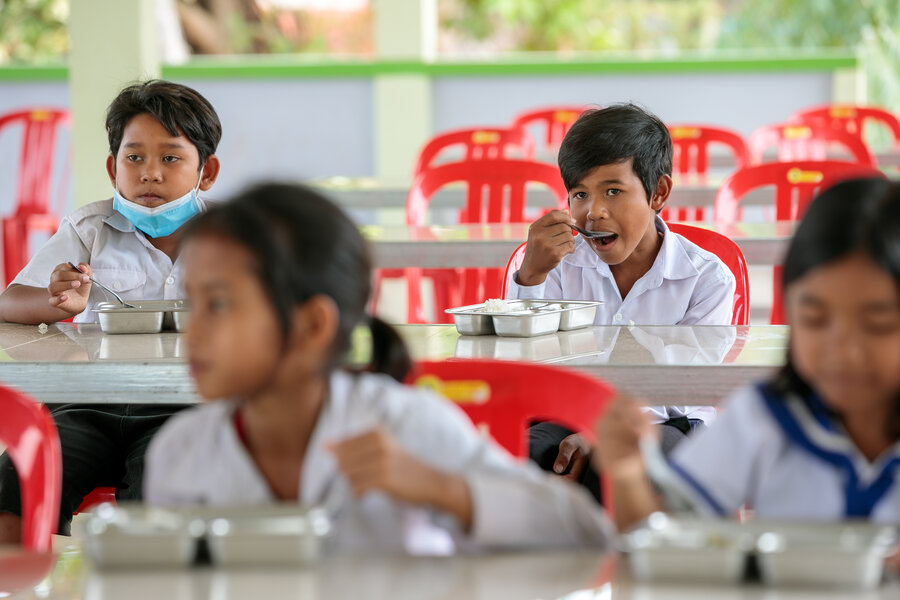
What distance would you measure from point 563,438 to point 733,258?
60 cm

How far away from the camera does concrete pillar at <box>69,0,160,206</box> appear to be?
16.1 feet

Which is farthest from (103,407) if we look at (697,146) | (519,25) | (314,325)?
(519,25)

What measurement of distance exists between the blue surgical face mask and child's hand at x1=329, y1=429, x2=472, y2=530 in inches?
54.1

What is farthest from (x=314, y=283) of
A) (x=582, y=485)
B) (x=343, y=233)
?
(x=582, y=485)

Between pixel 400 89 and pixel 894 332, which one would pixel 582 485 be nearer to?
pixel 894 332

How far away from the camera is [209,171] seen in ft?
8.39

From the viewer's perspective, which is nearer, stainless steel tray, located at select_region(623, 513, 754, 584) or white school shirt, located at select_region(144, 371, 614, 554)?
stainless steel tray, located at select_region(623, 513, 754, 584)

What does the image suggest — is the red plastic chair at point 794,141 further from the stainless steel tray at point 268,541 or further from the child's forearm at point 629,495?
the stainless steel tray at point 268,541

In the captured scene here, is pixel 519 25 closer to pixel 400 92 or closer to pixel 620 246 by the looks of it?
pixel 400 92

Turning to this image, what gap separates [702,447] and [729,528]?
0.20 metres

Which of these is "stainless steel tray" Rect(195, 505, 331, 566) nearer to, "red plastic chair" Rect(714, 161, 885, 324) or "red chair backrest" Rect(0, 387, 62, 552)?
"red chair backrest" Rect(0, 387, 62, 552)

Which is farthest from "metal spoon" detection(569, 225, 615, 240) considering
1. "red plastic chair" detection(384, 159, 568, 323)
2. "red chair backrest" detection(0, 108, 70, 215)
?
"red chair backrest" detection(0, 108, 70, 215)

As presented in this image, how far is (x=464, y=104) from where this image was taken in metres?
6.63

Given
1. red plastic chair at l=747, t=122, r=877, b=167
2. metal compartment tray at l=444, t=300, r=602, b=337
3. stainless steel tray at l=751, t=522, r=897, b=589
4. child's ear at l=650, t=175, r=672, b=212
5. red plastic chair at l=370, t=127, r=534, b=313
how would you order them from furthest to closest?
red plastic chair at l=747, t=122, r=877, b=167, red plastic chair at l=370, t=127, r=534, b=313, child's ear at l=650, t=175, r=672, b=212, metal compartment tray at l=444, t=300, r=602, b=337, stainless steel tray at l=751, t=522, r=897, b=589
